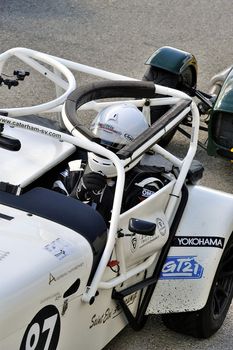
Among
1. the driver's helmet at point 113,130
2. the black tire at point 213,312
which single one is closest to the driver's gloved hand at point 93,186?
the driver's helmet at point 113,130

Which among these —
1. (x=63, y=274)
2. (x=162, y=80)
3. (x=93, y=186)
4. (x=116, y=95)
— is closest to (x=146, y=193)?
(x=93, y=186)

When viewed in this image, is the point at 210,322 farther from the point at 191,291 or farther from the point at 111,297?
the point at 111,297

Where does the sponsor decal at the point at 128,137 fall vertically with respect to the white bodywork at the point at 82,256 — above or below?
above

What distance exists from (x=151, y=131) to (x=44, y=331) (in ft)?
4.32

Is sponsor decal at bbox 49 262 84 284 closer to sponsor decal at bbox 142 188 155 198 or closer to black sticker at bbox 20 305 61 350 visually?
black sticker at bbox 20 305 61 350

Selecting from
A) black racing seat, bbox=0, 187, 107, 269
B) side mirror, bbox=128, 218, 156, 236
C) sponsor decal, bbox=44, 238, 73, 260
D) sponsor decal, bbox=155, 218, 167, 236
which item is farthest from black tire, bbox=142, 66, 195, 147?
sponsor decal, bbox=44, 238, 73, 260

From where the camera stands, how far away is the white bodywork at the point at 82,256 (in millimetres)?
3949

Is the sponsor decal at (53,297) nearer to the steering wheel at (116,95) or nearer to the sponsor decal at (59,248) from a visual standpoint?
the sponsor decal at (59,248)

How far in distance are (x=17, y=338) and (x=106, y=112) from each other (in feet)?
5.38

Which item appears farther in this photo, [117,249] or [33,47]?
[33,47]

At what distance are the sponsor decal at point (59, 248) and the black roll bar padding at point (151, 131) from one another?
569 mm

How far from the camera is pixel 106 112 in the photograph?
496 cm

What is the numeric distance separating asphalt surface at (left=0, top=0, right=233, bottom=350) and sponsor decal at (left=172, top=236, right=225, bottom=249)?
156 inches

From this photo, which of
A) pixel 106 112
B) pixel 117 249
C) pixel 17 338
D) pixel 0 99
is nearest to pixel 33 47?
pixel 0 99
